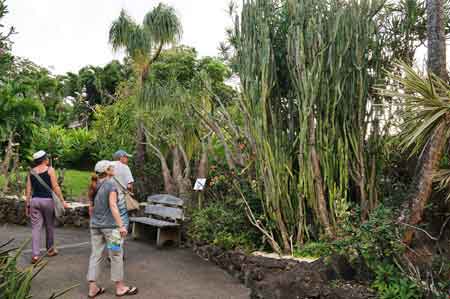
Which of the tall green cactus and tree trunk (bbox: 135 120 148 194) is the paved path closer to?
the tall green cactus

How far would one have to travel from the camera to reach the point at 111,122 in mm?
12977

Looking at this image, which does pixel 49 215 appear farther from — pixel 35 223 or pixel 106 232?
pixel 106 232

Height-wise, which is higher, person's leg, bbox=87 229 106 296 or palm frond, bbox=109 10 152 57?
palm frond, bbox=109 10 152 57

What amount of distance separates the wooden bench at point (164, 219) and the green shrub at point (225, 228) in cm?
33

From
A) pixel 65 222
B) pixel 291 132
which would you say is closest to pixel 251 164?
pixel 291 132

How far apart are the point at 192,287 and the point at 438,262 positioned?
2683 mm

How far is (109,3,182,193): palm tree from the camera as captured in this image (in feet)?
37.0

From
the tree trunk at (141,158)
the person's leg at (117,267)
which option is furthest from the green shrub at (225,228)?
the tree trunk at (141,158)

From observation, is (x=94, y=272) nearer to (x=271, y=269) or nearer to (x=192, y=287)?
(x=192, y=287)

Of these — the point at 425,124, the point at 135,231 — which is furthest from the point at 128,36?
the point at 425,124

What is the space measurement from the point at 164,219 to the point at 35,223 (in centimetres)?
257

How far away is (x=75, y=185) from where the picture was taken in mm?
13195

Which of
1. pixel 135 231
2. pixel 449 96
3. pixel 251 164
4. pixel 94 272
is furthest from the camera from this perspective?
pixel 135 231

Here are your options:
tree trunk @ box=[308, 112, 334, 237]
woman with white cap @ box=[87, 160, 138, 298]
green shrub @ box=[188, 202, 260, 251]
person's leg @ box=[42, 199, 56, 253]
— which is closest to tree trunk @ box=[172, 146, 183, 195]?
green shrub @ box=[188, 202, 260, 251]
